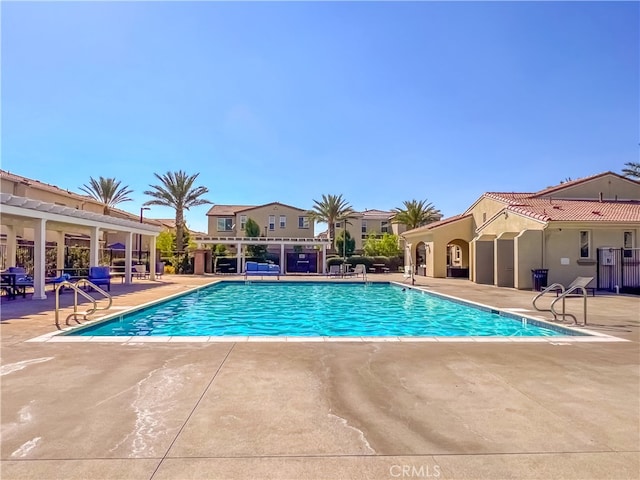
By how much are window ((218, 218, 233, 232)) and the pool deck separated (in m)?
40.4

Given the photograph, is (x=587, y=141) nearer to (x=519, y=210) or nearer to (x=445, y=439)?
(x=519, y=210)

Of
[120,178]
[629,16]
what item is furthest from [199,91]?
[120,178]

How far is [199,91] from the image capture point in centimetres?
1605

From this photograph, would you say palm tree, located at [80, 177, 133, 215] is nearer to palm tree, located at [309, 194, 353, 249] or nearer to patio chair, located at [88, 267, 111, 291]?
palm tree, located at [309, 194, 353, 249]

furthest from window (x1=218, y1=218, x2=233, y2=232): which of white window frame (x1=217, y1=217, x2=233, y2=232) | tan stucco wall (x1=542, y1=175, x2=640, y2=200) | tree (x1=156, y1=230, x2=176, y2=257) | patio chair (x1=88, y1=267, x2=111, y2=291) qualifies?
tan stucco wall (x1=542, y1=175, x2=640, y2=200)

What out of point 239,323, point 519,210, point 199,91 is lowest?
point 239,323

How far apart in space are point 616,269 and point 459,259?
16839 mm

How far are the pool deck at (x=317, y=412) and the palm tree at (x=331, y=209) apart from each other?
35.0 meters

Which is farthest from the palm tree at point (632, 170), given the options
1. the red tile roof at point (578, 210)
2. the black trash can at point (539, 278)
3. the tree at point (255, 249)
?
the tree at point (255, 249)

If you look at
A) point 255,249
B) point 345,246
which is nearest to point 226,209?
point 255,249

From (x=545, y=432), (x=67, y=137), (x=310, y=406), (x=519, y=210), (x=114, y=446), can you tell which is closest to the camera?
(x=114, y=446)

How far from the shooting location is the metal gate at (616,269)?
19609 millimetres

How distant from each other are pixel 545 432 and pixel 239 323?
9.33 metres

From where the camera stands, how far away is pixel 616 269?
64.8ft
